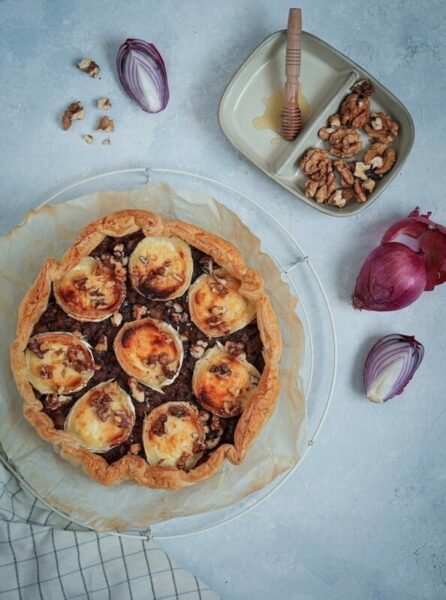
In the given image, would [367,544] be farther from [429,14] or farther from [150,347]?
[429,14]

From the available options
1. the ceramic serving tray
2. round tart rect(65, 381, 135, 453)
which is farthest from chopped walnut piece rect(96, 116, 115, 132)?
round tart rect(65, 381, 135, 453)

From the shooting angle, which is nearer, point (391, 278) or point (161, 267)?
point (161, 267)

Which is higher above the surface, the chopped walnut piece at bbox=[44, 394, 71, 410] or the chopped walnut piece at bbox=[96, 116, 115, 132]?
the chopped walnut piece at bbox=[96, 116, 115, 132]

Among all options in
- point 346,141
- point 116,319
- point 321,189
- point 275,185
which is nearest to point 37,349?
point 116,319

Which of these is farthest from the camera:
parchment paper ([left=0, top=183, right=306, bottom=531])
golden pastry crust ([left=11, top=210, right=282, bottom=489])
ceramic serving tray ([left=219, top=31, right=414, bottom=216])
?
ceramic serving tray ([left=219, top=31, right=414, bottom=216])

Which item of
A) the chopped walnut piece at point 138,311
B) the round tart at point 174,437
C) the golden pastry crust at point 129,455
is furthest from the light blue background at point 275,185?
the chopped walnut piece at point 138,311

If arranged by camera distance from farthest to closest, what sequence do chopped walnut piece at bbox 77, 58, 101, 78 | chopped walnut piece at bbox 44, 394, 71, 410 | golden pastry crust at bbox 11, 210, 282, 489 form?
chopped walnut piece at bbox 77, 58, 101, 78
chopped walnut piece at bbox 44, 394, 71, 410
golden pastry crust at bbox 11, 210, 282, 489

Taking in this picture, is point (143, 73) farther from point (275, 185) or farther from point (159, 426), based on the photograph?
point (159, 426)

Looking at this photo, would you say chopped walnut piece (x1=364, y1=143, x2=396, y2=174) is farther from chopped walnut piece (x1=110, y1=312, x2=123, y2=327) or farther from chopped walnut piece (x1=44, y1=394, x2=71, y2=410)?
chopped walnut piece (x1=44, y1=394, x2=71, y2=410)
